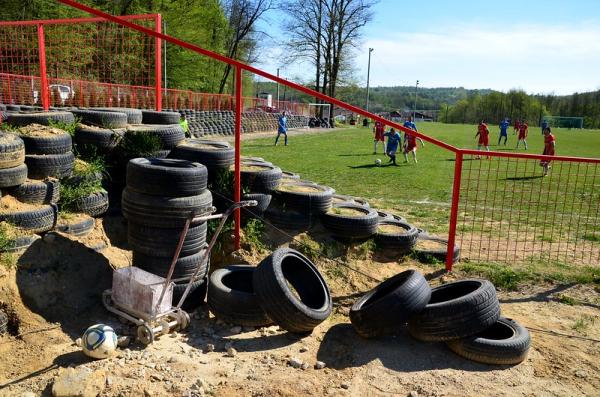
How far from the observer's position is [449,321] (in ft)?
15.4

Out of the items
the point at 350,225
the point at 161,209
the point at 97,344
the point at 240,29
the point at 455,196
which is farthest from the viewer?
the point at 240,29

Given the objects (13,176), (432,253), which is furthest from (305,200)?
(13,176)

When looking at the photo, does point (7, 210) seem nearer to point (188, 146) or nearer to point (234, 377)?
point (188, 146)

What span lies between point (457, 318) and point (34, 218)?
4.45 m

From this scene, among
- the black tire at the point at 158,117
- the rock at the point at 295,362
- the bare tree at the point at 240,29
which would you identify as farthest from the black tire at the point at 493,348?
the bare tree at the point at 240,29

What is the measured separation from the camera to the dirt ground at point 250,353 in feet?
13.6

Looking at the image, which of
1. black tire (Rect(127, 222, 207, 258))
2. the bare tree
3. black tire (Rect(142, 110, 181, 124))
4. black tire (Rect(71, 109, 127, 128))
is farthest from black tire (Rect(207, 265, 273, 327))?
the bare tree

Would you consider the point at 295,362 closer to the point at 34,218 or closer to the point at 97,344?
the point at 97,344

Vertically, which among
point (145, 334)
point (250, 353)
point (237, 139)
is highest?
point (237, 139)

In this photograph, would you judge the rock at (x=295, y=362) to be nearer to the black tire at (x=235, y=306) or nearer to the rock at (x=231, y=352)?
the rock at (x=231, y=352)

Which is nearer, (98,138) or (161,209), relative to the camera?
(161,209)

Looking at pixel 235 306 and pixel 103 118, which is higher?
pixel 103 118

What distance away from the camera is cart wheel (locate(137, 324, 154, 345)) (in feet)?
15.1

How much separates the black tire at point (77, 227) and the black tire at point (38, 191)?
32cm
